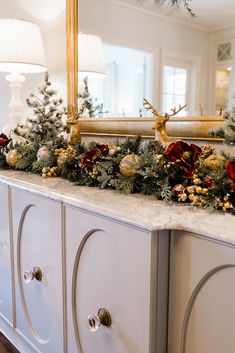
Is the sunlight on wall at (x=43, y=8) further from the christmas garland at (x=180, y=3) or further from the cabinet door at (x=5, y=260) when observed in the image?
the cabinet door at (x=5, y=260)

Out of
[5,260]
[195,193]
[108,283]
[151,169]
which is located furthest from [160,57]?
[5,260]

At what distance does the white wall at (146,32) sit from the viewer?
1.27m

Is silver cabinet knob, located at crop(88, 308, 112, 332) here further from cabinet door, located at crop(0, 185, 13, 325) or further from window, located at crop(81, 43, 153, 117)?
window, located at crop(81, 43, 153, 117)

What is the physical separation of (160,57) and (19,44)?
2.82ft

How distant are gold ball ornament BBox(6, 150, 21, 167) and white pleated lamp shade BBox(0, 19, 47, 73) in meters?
0.53

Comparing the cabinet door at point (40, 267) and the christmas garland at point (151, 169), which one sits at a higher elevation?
the christmas garland at point (151, 169)

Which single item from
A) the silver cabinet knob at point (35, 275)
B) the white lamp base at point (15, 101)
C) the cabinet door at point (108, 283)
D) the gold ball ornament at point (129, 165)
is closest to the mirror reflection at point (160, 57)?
the gold ball ornament at point (129, 165)

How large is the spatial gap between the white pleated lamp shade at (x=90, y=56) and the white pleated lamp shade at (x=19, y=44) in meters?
0.26

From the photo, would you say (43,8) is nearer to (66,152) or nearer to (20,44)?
(20,44)

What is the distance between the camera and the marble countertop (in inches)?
30.6

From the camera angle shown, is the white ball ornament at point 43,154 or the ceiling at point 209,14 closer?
the ceiling at point 209,14

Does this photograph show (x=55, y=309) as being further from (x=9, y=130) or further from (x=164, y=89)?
(x=9, y=130)

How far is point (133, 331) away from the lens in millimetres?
894

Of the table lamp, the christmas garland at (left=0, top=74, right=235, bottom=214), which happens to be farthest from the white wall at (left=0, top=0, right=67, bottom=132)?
the christmas garland at (left=0, top=74, right=235, bottom=214)
